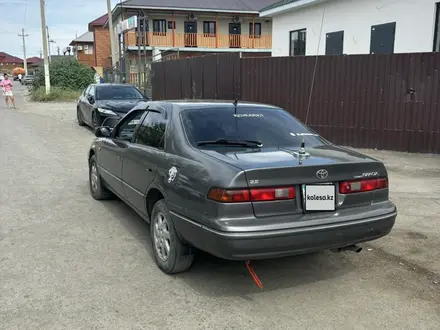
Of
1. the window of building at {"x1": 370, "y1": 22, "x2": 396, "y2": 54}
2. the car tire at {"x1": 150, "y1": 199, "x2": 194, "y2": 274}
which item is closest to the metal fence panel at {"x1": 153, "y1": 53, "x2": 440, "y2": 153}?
the window of building at {"x1": 370, "y1": 22, "x2": 396, "y2": 54}

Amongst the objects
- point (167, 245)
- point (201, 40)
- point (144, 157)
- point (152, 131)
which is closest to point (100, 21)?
point (201, 40)

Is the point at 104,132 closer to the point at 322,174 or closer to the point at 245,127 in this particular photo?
the point at 245,127

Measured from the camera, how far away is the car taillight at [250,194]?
10.8 feet

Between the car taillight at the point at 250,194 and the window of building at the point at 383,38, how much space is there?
35.7ft

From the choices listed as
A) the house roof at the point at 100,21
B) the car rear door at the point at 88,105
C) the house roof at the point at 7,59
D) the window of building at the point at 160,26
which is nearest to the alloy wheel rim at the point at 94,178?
the car rear door at the point at 88,105

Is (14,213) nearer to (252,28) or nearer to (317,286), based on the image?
(317,286)

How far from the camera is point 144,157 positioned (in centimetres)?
454

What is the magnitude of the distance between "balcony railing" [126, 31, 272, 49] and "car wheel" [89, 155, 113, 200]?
29343mm

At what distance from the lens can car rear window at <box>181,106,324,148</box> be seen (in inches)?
165

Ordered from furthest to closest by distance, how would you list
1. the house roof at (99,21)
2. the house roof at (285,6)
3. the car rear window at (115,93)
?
1. the house roof at (99,21)
2. the house roof at (285,6)
3. the car rear window at (115,93)

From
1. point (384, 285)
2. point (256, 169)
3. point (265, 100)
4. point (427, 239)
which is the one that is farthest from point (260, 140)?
point (265, 100)

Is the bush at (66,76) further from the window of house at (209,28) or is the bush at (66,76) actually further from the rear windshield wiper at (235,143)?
the rear windshield wiper at (235,143)

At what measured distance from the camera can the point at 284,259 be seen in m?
4.43

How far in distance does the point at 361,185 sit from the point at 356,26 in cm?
1154
